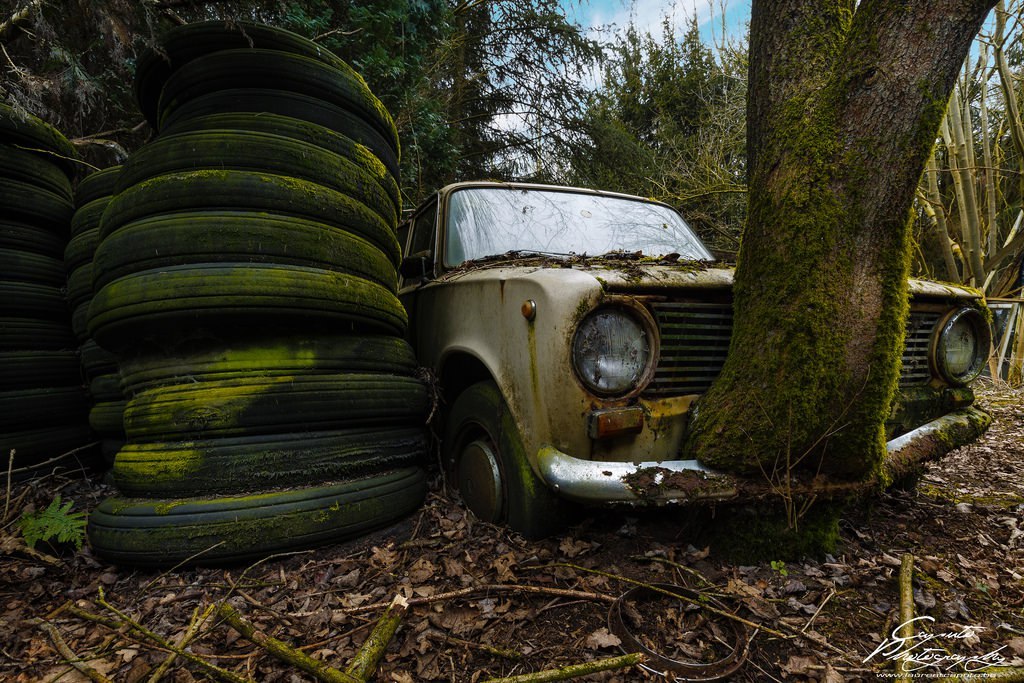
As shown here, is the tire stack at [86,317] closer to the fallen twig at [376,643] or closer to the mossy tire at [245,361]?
the mossy tire at [245,361]

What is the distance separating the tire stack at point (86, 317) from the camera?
2.81 meters

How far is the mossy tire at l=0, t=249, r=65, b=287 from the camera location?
9.68ft

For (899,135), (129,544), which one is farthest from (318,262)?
(899,135)

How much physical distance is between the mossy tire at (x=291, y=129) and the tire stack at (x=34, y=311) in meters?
1.41

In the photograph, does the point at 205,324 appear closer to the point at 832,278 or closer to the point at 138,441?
the point at 138,441

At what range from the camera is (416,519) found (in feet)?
8.00

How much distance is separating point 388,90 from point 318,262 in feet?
14.8

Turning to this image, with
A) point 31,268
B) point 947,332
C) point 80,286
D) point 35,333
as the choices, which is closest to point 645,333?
point 947,332

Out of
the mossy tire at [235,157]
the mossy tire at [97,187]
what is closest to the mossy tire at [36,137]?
the mossy tire at [97,187]

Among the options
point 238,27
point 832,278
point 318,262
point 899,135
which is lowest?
point 832,278

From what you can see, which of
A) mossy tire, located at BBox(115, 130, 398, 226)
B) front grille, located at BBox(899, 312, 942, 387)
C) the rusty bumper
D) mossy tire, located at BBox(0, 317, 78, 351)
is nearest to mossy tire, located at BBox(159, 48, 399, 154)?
mossy tire, located at BBox(115, 130, 398, 226)

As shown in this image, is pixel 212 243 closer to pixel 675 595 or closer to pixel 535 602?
pixel 535 602

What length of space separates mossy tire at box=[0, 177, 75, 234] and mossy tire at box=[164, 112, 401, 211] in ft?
4.57

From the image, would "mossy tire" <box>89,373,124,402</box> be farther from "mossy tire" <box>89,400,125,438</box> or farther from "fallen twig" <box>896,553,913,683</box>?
"fallen twig" <box>896,553,913,683</box>
